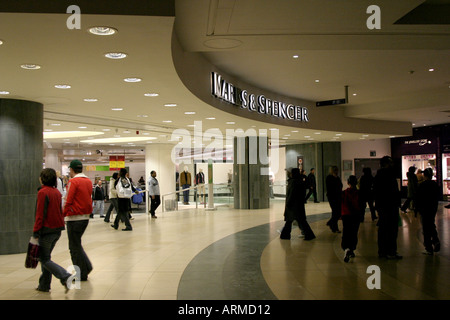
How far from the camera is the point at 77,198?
5734mm

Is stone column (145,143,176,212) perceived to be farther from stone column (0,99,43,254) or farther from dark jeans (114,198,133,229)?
stone column (0,99,43,254)

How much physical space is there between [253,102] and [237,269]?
21.3 ft

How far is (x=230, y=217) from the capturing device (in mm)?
14742

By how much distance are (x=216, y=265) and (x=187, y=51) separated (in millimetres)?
3802

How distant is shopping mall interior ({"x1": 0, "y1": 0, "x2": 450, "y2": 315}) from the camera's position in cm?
520

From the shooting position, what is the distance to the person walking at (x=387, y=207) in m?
7.44

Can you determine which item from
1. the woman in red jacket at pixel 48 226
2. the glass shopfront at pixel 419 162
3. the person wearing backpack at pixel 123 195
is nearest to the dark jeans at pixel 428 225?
the woman in red jacket at pixel 48 226

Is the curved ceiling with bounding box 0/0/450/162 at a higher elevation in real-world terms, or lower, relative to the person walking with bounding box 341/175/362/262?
higher

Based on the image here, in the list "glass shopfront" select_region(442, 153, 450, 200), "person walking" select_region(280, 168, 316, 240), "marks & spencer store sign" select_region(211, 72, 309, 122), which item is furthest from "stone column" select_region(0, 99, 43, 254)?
"glass shopfront" select_region(442, 153, 450, 200)

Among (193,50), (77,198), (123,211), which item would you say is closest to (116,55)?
(193,50)

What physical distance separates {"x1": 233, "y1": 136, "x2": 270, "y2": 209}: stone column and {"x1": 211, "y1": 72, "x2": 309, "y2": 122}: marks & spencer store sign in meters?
3.29

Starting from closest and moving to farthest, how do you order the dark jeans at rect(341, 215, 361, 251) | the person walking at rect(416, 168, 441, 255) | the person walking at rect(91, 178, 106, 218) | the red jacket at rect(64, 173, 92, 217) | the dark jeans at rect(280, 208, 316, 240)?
the red jacket at rect(64, 173, 92, 217)
the dark jeans at rect(341, 215, 361, 251)
the person walking at rect(416, 168, 441, 255)
the dark jeans at rect(280, 208, 316, 240)
the person walking at rect(91, 178, 106, 218)

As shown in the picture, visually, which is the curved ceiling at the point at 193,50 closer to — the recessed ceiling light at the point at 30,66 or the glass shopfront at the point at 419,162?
the recessed ceiling light at the point at 30,66

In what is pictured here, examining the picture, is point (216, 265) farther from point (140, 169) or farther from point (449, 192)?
point (140, 169)
